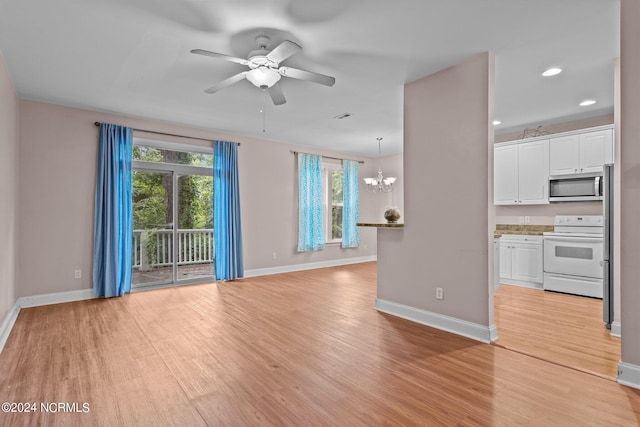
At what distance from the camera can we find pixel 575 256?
186 inches

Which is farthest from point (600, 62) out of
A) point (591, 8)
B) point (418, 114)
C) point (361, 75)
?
point (361, 75)

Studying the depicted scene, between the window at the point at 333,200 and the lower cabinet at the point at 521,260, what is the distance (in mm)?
3725

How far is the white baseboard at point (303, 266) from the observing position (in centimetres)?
642

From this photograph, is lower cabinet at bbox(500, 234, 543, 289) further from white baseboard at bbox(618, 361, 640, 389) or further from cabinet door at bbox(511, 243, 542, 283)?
white baseboard at bbox(618, 361, 640, 389)

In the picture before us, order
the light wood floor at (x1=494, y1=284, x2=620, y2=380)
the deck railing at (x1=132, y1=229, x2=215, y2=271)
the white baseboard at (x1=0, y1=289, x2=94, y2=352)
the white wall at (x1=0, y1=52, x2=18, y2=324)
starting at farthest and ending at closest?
the deck railing at (x1=132, y1=229, x2=215, y2=271) → the white baseboard at (x1=0, y1=289, x2=94, y2=352) → the white wall at (x1=0, y1=52, x2=18, y2=324) → the light wood floor at (x1=494, y1=284, x2=620, y2=380)

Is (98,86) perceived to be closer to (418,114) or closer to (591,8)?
(418,114)

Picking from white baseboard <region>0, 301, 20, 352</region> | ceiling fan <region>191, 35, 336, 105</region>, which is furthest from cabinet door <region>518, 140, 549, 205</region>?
white baseboard <region>0, 301, 20, 352</region>

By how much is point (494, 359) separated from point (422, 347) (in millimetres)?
580

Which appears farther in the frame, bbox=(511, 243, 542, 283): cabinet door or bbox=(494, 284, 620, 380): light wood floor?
bbox=(511, 243, 542, 283): cabinet door

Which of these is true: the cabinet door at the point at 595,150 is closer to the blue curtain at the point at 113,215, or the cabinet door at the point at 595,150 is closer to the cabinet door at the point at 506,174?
the cabinet door at the point at 506,174

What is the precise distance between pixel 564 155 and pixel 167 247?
690cm

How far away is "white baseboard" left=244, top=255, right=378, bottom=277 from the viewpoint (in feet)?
21.1

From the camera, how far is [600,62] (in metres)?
3.23

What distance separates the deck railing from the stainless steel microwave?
6176mm
